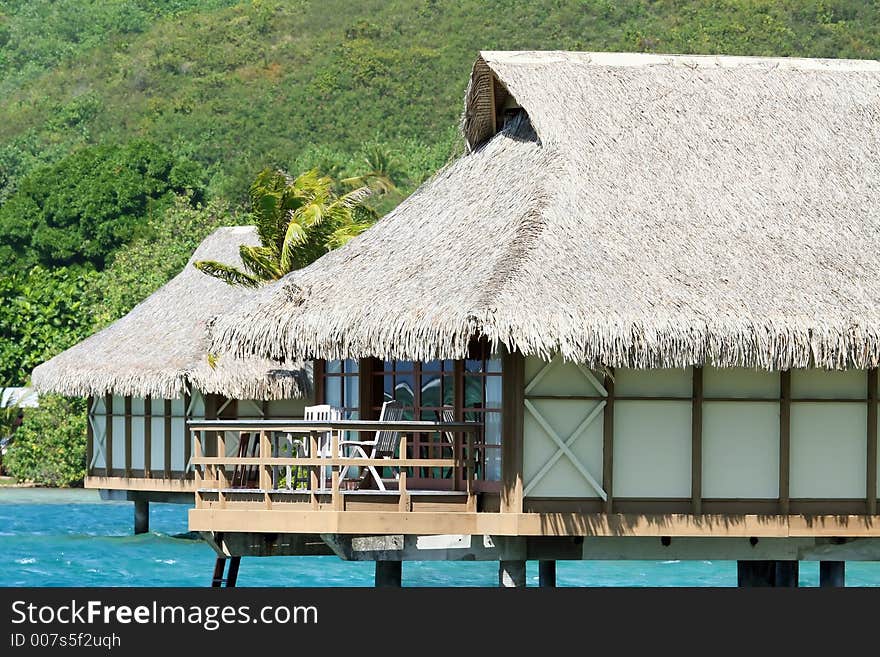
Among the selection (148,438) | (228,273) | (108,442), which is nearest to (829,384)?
(228,273)

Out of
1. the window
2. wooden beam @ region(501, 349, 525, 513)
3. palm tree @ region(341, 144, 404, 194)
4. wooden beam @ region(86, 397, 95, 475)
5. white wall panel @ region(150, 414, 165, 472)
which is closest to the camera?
wooden beam @ region(501, 349, 525, 513)

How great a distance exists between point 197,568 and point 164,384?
144 inches

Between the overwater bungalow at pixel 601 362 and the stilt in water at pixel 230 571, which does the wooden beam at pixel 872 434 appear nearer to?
the overwater bungalow at pixel 601 362

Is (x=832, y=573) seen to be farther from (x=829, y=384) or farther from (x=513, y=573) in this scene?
(x=513, y=573)

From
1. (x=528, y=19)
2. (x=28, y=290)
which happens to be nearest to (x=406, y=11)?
(x=528, y=19)

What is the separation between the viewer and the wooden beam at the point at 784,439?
18672 mm

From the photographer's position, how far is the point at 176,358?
1229 inches

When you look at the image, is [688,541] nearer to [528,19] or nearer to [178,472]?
[178,472]

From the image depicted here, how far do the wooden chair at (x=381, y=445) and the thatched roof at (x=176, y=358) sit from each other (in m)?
9.28

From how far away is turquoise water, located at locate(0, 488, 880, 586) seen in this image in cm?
3080

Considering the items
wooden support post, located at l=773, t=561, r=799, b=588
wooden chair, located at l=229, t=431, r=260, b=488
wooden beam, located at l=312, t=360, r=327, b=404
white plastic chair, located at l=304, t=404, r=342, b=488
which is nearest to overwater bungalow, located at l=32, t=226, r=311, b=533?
wooden chair, located at l=229, t=431, r=260, b=488

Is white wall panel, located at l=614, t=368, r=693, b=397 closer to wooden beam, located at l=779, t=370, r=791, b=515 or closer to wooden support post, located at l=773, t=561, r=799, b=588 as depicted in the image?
wooden beam, located at l=779, t=370, r=791, b=515

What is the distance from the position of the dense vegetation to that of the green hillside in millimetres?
99
